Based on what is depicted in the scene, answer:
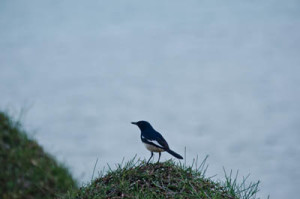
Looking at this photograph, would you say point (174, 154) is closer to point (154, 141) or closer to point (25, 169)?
point (154, 141)

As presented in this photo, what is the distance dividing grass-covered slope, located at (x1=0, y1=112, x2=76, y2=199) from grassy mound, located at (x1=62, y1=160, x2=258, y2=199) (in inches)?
226

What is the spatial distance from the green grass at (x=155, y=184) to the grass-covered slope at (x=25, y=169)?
5.75 m

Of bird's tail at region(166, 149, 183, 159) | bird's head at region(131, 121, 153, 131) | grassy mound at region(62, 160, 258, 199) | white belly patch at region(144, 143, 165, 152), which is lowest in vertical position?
grassy mound at region(62, 160, 258, 199)

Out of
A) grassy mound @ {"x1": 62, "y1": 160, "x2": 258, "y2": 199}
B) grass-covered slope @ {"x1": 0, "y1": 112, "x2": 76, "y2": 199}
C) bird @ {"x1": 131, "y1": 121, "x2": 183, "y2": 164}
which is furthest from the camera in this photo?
grass-covered slope @ {"x1": 0, "y1": 112, "x2": 76, "y2": 199}

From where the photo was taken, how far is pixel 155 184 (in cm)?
489

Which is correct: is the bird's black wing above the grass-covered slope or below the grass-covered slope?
below

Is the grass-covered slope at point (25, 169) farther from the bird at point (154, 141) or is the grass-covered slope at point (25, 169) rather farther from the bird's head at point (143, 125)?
the bird at point (154, 141)

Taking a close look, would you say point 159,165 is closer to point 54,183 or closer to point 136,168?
point 136,168

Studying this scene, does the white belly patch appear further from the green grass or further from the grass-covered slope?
the grass-covered slope

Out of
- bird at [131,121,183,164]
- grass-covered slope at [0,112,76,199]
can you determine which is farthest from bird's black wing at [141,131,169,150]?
grass-covered slope at [0,112,76,199]

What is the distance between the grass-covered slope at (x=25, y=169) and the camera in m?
10.5

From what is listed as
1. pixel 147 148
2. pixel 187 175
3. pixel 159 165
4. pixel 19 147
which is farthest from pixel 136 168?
pixel 19 147

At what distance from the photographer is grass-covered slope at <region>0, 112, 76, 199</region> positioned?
10.5 metres

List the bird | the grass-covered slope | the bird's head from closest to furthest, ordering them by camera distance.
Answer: the bird, the bird's head, the grass-covered slope
